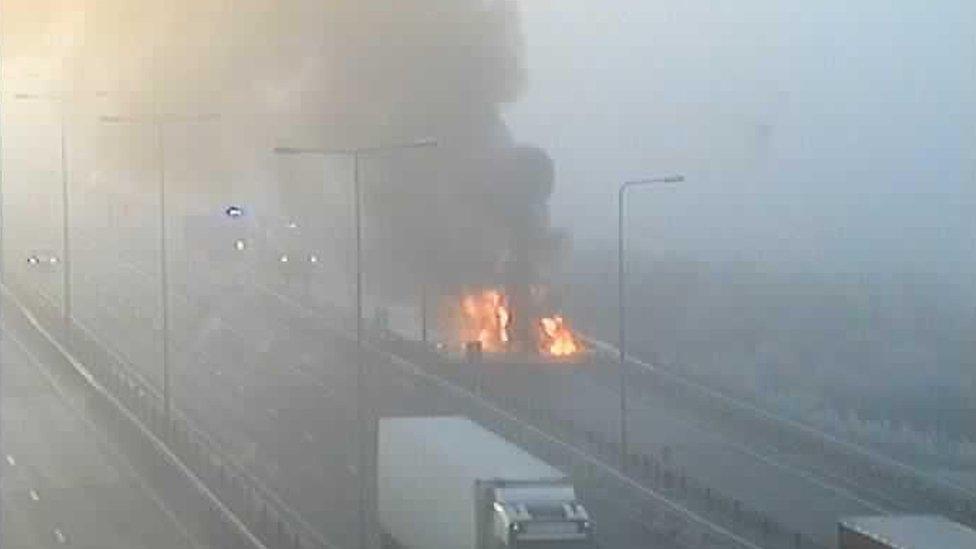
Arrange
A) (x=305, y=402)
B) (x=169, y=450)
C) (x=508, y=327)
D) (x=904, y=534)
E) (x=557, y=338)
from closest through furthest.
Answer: (x=904, y=534)
(x=169, y=450)
(x=305, y=402)
(x=557, y=338)
(x=508, y=327)

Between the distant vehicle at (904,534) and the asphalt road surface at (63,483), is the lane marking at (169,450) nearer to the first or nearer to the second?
the asphalt road surface at (63,483)

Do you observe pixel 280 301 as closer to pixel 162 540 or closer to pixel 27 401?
pixel 27 401

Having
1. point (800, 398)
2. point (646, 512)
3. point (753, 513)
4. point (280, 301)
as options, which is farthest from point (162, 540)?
point (280, 301)

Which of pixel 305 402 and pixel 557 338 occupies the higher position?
pixel 557 338

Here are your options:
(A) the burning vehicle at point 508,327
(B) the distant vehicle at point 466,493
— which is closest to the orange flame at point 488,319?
(A) the burning vehicle at point 508,327

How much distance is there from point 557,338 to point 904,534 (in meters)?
4.64

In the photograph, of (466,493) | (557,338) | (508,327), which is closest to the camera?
(466,493)

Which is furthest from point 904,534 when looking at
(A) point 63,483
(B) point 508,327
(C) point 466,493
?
(B) point 508,327

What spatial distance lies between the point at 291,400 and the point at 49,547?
340 cm

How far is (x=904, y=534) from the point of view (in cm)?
424

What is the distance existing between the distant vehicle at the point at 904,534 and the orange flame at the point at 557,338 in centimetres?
393

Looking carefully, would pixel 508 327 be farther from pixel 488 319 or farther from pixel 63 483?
pixel 63 483

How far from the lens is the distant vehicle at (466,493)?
14.2 feet

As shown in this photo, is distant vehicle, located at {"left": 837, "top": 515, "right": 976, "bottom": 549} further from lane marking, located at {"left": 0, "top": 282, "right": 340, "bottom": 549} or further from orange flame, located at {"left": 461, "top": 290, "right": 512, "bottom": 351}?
orange flame, located at {"left": 461, "top": 290, "right": 512, "bottom": 351}
